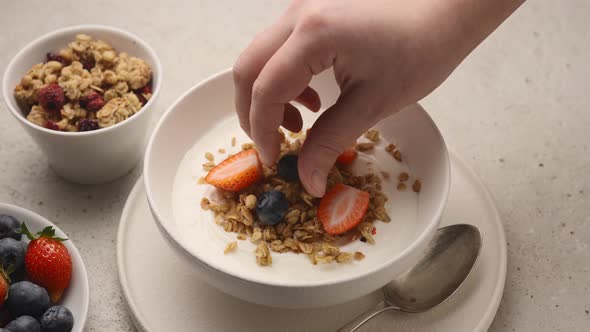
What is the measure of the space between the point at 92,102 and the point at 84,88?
1.4 inches

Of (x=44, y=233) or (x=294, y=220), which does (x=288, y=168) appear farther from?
(x=44, y=233)

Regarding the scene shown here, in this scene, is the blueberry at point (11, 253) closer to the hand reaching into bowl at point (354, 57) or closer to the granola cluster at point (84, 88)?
the granola cluster at point (84, 88)

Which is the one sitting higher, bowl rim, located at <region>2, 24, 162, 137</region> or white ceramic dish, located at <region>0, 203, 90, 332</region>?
bowl rim, located at <region>2, 24, 162, 137</region>

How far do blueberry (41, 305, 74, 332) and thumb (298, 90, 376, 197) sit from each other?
411mm

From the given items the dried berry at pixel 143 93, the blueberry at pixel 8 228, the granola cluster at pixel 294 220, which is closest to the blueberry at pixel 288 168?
the granola cluster at pixel 294 220

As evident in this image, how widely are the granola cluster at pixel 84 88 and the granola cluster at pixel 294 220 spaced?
0.25m

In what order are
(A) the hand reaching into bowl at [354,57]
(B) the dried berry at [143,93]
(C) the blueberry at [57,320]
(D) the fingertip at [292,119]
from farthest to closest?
(B) the dried berry at [143,93]
(D) the fingertip at [292,119]
(C) the blueberry at [57,320]
(A) the hand reaching into bowl at [354,57]

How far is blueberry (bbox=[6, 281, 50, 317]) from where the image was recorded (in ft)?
3.16

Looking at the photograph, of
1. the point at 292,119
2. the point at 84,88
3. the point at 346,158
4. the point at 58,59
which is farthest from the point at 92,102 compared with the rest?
A: the point at 346,158

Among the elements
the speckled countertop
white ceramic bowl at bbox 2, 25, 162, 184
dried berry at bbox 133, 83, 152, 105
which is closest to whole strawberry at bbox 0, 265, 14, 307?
the speckled countertop

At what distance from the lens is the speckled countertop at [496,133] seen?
43.7 inches

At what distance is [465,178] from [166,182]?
55 centimetres

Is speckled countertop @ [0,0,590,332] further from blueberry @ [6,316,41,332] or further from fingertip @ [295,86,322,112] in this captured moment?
fingertip @ [295,86,322,112]

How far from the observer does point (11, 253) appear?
39.6 inches
